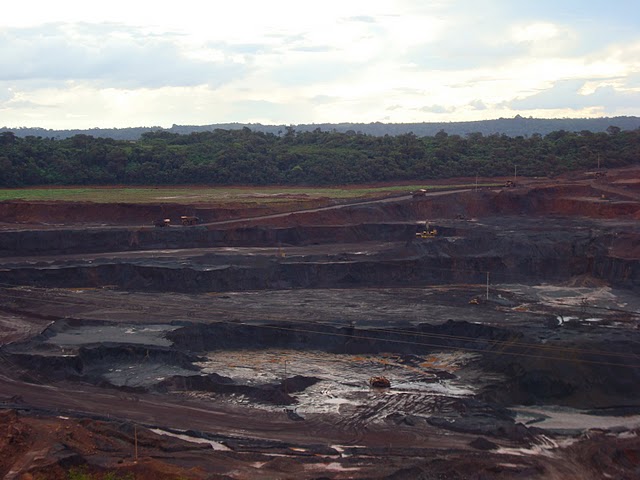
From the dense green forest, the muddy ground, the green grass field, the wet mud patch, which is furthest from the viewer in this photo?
the dense green forest

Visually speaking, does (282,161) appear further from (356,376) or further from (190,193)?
(356,376)

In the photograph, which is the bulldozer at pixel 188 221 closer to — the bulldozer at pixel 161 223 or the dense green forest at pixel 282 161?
the bulldozer at pixel 161 223

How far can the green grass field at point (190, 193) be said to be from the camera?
67062 millimetres

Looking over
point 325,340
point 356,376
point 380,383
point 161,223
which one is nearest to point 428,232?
point 161,223

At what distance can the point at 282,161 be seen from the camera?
86.3m

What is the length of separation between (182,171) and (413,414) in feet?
184

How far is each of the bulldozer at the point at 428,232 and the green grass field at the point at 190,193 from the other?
11955mm

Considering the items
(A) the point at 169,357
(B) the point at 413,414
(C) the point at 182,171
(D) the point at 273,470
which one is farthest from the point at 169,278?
(C) the point at 182,171

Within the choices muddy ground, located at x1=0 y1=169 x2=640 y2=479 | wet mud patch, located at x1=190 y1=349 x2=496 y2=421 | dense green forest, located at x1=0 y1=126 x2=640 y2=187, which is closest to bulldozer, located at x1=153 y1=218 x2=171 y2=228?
muddy ground, located at x1=0 y1=169 x2=640 y2=479

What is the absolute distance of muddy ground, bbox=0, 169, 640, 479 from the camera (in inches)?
966

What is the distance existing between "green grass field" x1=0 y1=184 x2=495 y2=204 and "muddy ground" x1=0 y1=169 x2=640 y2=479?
4100mm

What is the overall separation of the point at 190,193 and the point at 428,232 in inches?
1011

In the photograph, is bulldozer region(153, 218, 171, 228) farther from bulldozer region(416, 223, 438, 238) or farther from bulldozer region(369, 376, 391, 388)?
bulldozer region(369, 376, 391, 388)

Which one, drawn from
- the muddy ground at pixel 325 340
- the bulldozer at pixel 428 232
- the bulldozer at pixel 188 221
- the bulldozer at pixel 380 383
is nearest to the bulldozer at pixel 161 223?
the bulldozer at pixel 188 221
